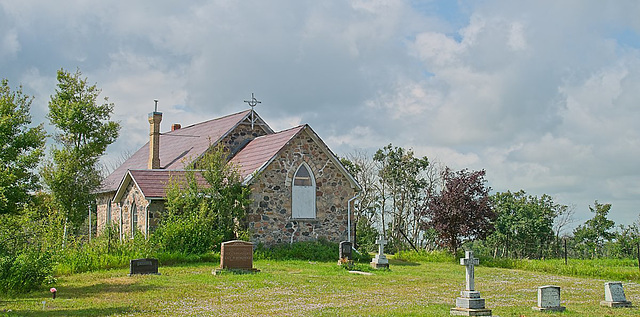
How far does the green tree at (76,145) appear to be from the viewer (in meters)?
30.5

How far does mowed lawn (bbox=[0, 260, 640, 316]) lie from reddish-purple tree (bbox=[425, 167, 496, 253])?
19.2 feet

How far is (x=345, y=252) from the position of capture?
2511cm

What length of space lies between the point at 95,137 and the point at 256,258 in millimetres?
10537

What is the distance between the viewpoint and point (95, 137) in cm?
3145

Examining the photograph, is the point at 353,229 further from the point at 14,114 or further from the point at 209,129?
the point at 14,114

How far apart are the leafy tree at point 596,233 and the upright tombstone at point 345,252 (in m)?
15.0

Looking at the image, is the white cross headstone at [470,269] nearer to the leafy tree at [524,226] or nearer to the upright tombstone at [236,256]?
the upright tombstone at [236,256]

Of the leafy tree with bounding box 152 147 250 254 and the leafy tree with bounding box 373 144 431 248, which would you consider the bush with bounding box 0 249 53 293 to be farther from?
the leafy tree with bounding box 373 144 431 248

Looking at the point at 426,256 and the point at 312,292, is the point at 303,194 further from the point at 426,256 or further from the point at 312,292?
the point at 312,292

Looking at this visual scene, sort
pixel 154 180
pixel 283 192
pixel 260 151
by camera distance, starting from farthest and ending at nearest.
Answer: pixel 260 151, pixel 154 180, pixel 283 192

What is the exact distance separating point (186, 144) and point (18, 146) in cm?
1179

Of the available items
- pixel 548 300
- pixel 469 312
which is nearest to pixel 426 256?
pixel 548 300

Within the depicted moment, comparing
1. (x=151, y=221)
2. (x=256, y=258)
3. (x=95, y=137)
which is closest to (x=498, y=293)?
(x=256, y=258)

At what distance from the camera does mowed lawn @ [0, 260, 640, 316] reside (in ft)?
46.0
